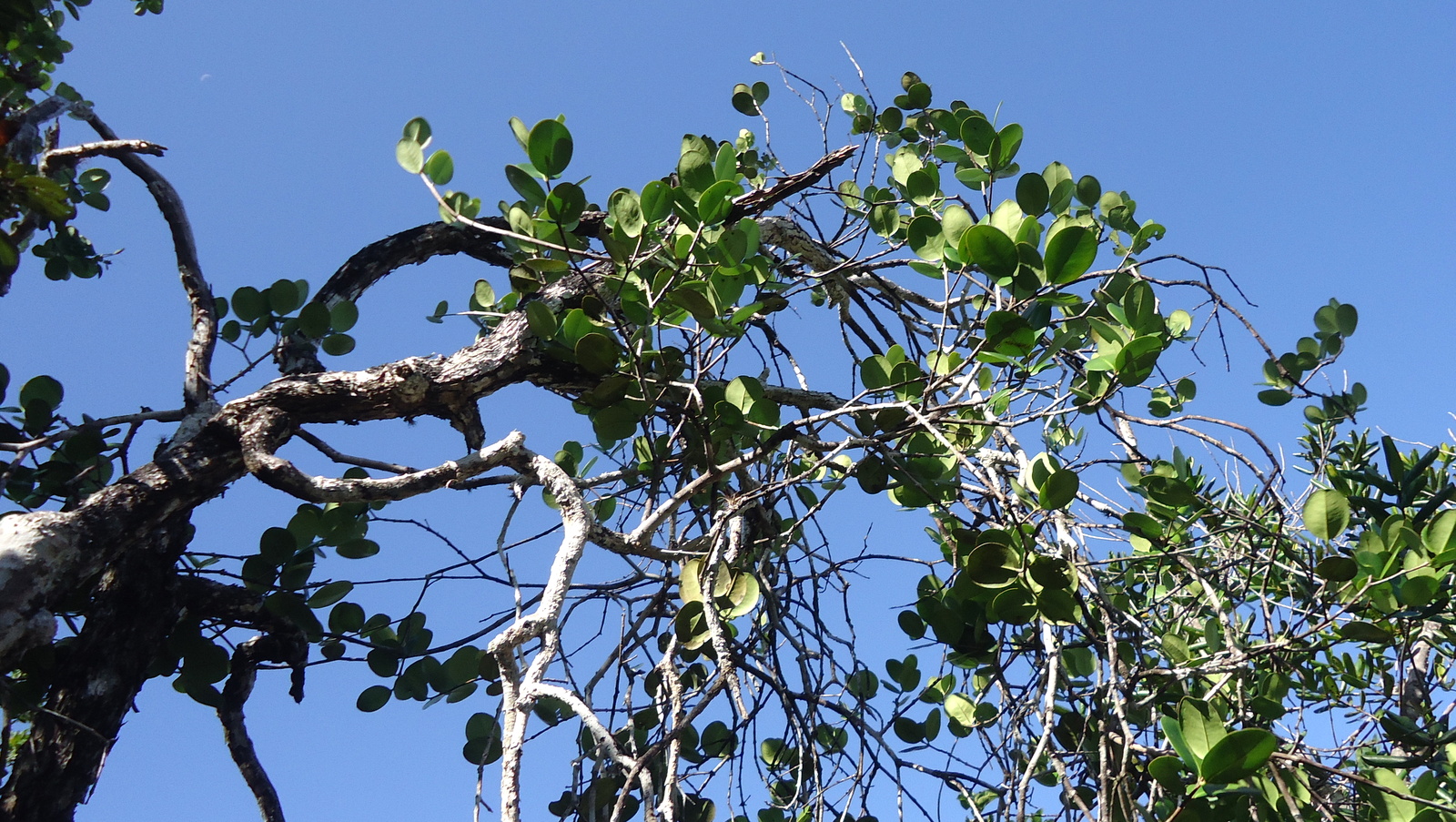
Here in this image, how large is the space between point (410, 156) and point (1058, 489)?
108 cm

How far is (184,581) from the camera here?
64.7 inches

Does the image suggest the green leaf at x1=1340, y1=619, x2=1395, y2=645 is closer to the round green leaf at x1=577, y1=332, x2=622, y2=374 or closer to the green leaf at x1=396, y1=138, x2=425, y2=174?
the round green leaf at x1=577, y1=332, x2=622, y2=374

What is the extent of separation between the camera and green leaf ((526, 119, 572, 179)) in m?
1.29

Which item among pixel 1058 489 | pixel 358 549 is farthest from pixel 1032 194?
pixel 358 549

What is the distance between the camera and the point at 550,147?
4.30ft

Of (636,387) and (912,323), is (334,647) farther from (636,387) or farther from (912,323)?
(912,323)

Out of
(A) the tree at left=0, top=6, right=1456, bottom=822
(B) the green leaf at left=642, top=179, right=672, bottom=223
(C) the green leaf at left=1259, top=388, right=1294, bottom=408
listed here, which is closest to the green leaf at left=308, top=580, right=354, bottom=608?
(A) the tree at left=0, top=6, right=1456, bottom=822

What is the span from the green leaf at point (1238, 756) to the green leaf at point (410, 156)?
1318mm

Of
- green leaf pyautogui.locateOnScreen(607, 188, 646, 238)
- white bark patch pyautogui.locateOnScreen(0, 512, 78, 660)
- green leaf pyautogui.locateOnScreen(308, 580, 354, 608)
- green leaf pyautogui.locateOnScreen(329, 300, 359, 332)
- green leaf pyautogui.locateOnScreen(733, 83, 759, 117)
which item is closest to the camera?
white bark patch pyautogui.locateOnScreen(0, 512, 78, 660)

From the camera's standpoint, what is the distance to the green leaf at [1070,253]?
1150 millimetres

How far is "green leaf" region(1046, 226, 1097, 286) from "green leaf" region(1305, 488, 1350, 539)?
0.51 metres

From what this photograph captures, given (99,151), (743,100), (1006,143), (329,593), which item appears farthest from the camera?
(743,100)

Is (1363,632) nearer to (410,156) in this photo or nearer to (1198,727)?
(1198,727)

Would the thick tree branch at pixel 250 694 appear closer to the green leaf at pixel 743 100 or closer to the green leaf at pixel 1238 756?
the green leaf at pixel 1238 756
